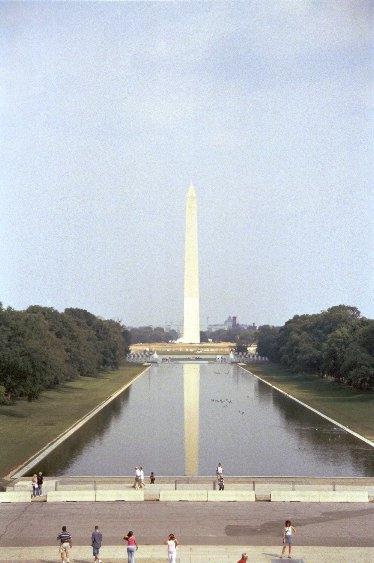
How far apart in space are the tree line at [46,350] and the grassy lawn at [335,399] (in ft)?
55.4

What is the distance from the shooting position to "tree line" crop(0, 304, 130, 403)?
157 feet

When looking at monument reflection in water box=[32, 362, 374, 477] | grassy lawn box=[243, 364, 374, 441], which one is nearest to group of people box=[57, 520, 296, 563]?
monument reflection in water box=[32, 362, 374, 477]

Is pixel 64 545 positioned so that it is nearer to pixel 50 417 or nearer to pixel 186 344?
pixel 50 417

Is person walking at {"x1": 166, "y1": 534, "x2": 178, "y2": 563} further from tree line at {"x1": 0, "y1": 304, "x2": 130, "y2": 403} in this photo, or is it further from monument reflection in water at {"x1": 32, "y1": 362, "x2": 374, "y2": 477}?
tree line at {"x1": 0, "y1": 304, "x2": 130, "y2": 403}

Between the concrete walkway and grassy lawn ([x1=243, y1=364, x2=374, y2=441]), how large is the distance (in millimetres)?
20062

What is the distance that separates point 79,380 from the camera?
77.6 m

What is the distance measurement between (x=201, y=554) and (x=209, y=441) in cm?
1919

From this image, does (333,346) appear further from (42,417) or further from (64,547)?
(64,547)

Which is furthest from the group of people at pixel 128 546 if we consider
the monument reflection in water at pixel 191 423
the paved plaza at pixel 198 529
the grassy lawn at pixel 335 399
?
the grassy lawn at pixel 335 399

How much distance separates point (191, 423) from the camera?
43.8m

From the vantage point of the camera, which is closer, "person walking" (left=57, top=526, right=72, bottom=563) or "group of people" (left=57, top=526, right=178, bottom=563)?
"group of people" (left=57, top=526, right=178, bottom=563)

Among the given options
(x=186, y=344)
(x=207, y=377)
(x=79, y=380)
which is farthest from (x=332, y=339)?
(x=186, y=344)

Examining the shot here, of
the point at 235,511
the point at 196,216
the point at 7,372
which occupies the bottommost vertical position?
the point at 235,511

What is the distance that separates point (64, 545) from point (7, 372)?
31.5 m
